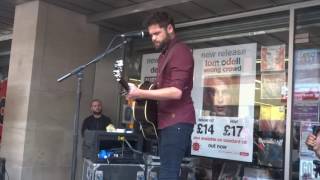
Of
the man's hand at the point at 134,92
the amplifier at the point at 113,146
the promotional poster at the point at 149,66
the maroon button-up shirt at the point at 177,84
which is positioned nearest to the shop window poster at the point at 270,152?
the amplifier at the point at 113,146

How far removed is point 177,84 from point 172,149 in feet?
1.11

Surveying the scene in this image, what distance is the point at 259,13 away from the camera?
15.7 feet

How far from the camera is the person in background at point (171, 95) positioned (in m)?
2.31

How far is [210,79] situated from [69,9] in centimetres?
202

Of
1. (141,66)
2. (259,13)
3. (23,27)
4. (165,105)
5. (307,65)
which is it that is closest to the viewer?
(165,105)

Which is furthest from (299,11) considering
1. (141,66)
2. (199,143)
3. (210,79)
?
(141,66)

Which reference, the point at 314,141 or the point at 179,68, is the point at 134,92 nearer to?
the point at 179,68

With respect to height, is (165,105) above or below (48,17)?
below

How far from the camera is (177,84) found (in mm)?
2344

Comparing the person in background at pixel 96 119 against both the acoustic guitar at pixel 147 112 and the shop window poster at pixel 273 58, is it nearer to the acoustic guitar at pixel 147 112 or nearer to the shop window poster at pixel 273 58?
the shop window poster at pixel 273 58

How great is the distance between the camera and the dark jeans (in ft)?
7.56

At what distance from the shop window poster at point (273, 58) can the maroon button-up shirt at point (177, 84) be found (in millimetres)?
2396

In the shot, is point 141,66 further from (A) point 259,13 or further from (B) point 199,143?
(A) point 259,13

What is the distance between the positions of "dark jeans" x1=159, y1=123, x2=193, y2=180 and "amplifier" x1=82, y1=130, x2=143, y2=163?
97cm
